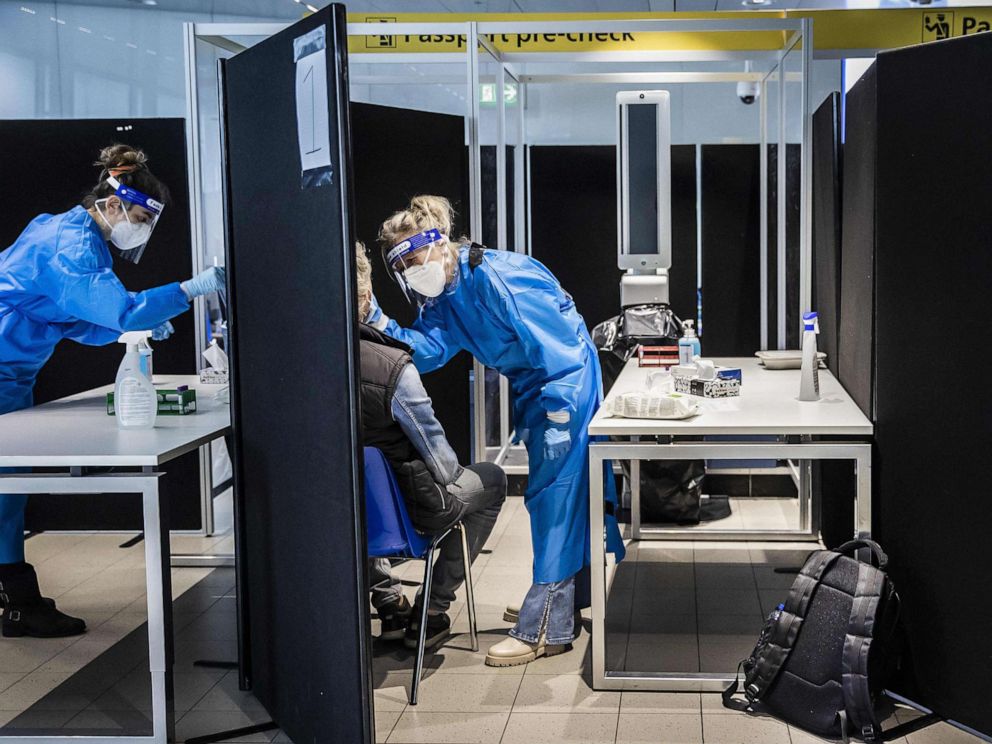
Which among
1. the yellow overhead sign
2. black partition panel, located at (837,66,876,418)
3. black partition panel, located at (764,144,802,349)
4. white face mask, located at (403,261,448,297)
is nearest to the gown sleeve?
white face mask, located at (403,261,448,297)

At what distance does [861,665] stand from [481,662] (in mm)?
1187

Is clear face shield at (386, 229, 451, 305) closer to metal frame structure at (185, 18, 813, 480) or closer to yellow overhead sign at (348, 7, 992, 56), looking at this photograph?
metal frame structure at (185, 18, 813, 480)

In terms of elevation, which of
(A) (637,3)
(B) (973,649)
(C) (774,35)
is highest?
(A) (637,3)

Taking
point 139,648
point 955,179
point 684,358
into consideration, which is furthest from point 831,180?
point 139,648

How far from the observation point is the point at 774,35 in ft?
→ 19.0

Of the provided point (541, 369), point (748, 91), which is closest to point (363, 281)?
point (541, 369)

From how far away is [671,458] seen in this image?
118 inches

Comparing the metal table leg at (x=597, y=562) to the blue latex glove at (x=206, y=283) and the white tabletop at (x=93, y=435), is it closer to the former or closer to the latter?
the white tabletop at (x=93, y=435)

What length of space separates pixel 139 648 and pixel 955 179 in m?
2.74

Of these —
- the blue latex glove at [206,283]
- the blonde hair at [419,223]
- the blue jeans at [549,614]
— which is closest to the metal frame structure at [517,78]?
the blue latex glove at [206,283]

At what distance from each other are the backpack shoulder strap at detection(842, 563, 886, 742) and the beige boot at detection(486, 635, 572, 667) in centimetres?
99

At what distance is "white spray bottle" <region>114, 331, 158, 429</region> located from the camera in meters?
3.04

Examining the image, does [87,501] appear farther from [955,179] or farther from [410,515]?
[955,179]

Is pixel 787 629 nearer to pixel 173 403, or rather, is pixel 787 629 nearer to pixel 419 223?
pixel 419 223
